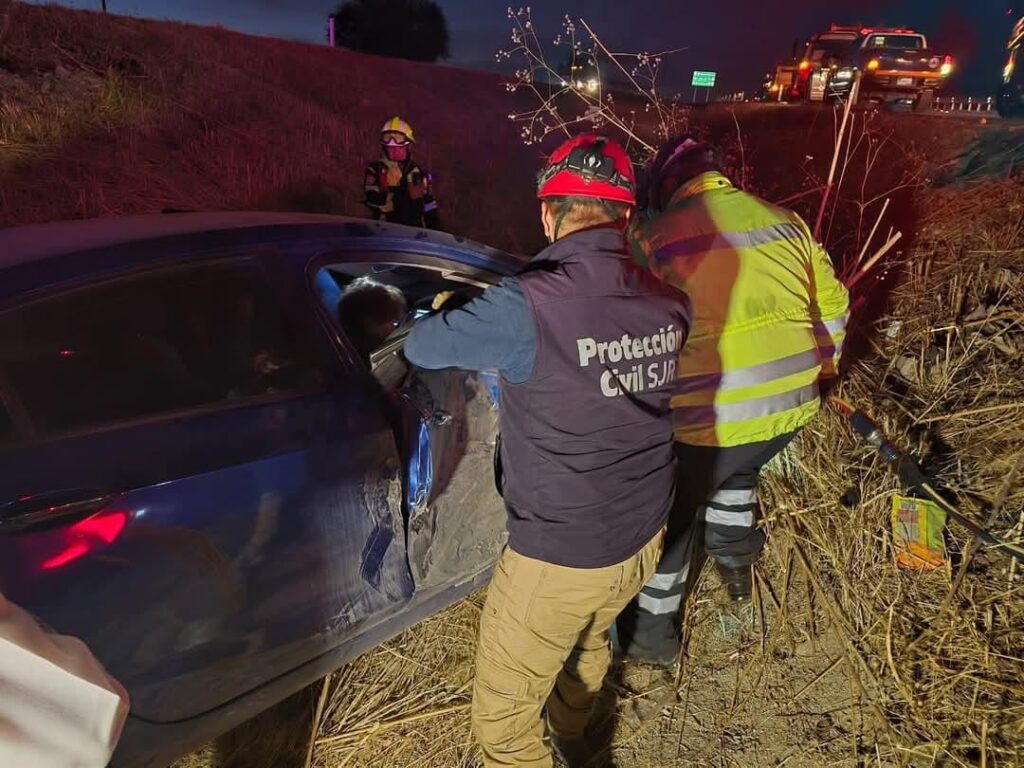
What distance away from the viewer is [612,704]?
252cm

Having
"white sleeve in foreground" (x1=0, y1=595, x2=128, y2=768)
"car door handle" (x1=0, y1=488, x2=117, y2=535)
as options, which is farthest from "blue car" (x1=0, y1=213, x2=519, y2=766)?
"white sleeve in foreground" (x1=0, y1=595, x2=128, y2=768)

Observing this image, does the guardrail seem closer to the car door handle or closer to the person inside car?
the person inside car

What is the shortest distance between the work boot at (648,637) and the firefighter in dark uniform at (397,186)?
4014 mm

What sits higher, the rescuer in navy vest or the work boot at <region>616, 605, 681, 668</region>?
the rescuer in navy vest

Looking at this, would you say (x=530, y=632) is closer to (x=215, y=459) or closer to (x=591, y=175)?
(x=215, y=459)

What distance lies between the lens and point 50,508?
1.34 meters

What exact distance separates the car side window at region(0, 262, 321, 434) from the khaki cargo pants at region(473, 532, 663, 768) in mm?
803

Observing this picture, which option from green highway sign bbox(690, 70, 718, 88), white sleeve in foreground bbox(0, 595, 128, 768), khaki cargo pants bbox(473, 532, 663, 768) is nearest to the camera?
white sleeve in foreground bbox(0, 595, 128, 768)

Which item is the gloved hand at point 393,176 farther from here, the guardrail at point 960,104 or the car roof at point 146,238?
the guardrail at point 960,104

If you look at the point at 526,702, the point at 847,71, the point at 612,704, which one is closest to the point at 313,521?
the point at 526,702

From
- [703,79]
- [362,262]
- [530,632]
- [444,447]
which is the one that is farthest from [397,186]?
[530,632]

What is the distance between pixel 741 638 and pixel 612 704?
668mm

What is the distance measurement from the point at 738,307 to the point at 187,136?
8.89m

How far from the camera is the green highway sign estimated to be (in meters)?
4.93
